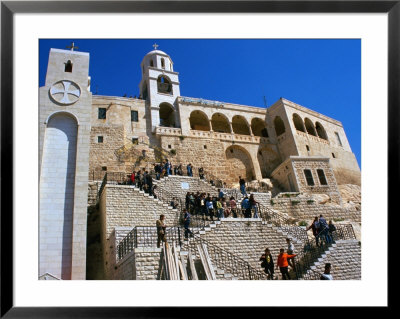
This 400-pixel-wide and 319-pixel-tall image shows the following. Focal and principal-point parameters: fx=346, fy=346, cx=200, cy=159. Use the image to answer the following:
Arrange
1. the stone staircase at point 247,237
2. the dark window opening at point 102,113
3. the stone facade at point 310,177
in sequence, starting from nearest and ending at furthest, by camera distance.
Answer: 1. the stone staircase at point 247,237
2. the stone facade at point 310,177
3. the dark window opening at point 102,113

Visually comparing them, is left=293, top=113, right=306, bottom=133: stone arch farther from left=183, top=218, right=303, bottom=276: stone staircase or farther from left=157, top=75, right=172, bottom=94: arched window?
left=183, top=218, right=303, bottom=276: stone staircase

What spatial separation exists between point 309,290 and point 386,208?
1.96 metres

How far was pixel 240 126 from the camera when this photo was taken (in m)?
24.6

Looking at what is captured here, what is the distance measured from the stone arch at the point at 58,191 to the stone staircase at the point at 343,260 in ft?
19.1

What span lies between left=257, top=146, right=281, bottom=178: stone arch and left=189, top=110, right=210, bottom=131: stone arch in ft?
13.1

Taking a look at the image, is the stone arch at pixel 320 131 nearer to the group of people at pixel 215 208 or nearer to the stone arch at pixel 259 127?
the stone arch at pixel 259 127

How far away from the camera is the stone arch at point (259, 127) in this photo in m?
24.8

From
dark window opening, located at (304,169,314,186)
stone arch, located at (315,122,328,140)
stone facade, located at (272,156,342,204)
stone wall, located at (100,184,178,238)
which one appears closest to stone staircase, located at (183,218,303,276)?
stone wall, located at (100,184,178,238)

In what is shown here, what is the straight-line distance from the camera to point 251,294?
5883 millimetres

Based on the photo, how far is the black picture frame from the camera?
18.2 feet
